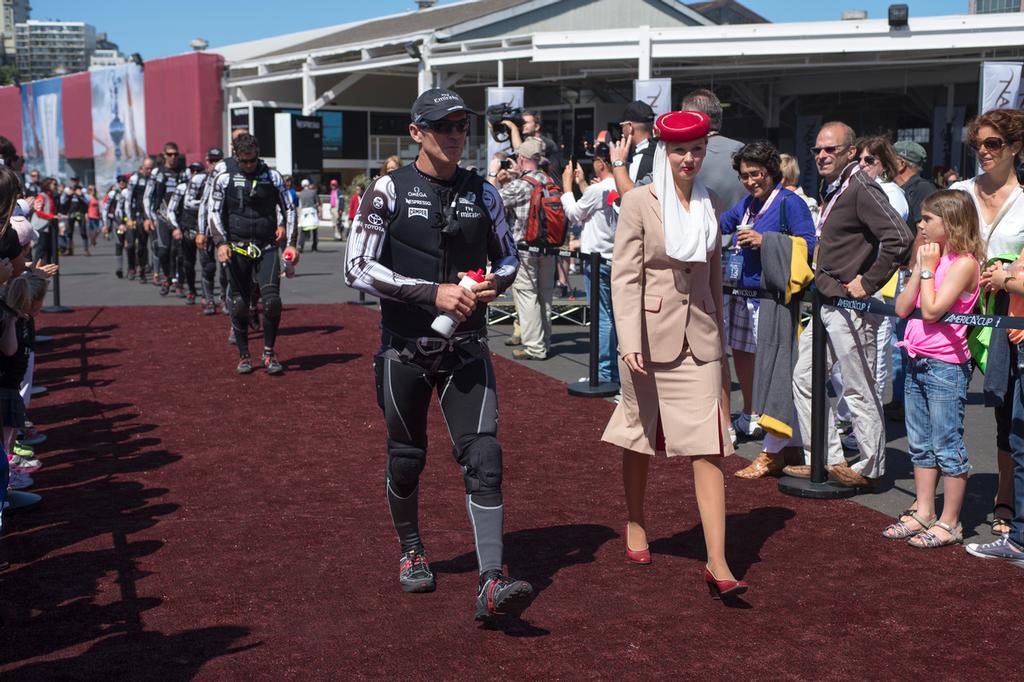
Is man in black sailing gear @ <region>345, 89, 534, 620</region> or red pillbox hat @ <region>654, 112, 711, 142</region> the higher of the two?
red pillbox hat @ <region>654, 112, 711, 142</region>

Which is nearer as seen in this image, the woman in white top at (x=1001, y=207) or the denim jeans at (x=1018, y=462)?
the denim jeans at (x=1018, y=462)

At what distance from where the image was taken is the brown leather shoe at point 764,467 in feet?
22.4

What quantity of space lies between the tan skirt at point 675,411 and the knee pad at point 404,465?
0.94 meters

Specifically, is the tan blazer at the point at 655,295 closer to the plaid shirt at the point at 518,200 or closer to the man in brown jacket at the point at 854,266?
the man in brown jacket at the point at 854,266

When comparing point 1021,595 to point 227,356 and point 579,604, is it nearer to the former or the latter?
point 579,604

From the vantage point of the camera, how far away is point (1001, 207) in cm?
564

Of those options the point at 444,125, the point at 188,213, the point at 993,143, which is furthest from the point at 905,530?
the point at 188,213

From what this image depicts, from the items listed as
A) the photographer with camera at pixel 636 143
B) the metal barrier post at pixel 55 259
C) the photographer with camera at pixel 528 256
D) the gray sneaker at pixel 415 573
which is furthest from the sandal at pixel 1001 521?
the metal barrier post at pixel 55 259

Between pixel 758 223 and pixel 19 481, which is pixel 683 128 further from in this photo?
pixel 19 481

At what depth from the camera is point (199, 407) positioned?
29.8 feet

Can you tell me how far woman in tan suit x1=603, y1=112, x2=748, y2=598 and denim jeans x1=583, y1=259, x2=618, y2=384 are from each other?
4.31 metres

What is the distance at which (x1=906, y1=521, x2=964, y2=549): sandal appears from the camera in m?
5.45

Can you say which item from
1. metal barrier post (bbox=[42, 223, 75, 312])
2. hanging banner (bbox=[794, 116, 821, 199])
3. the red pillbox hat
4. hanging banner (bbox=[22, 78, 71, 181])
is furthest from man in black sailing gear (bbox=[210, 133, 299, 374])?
hanging banner (bbox=[22, 78, 71, 181])

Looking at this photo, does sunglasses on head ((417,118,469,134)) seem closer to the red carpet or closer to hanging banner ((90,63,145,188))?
the red carpet
